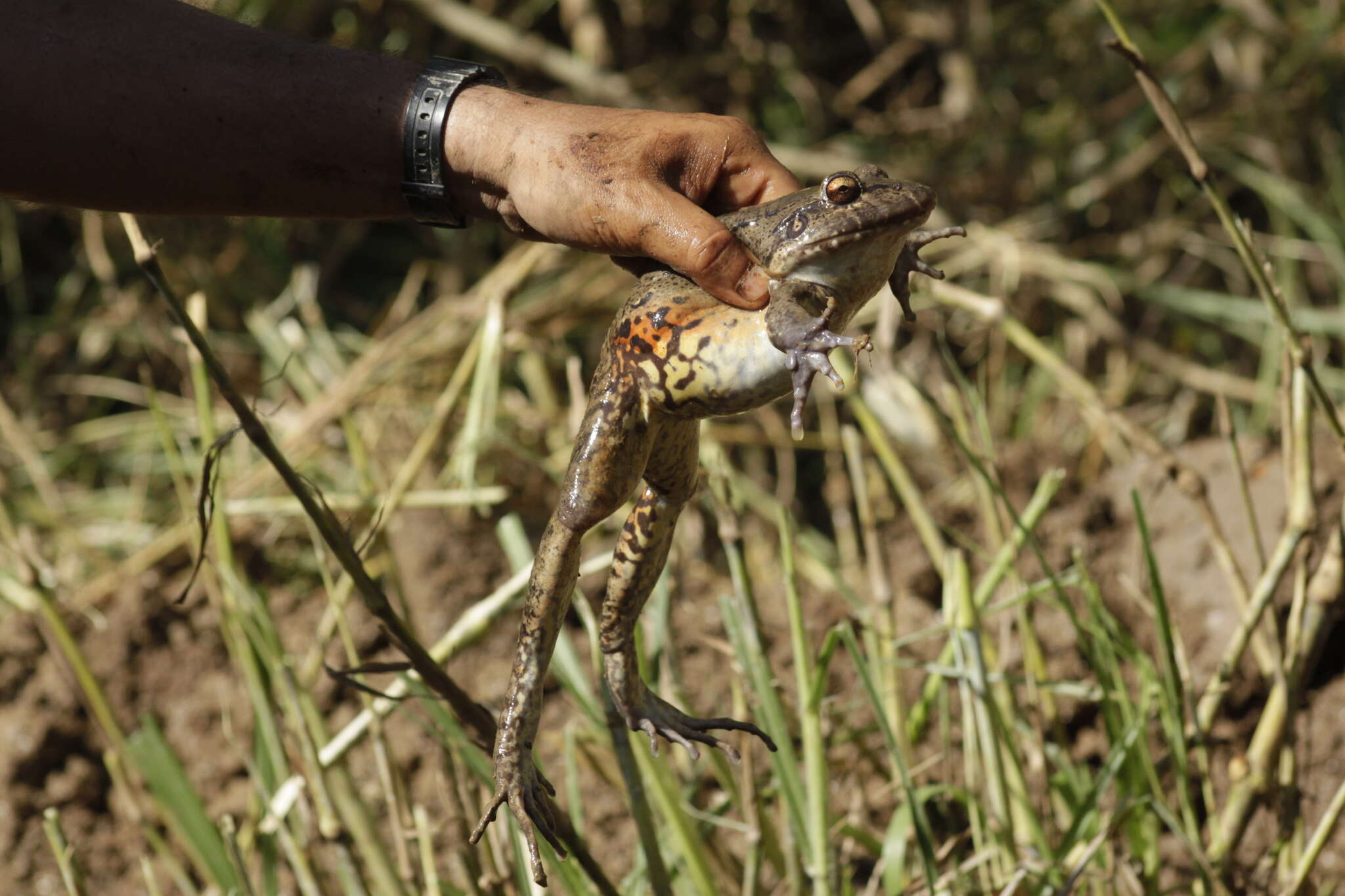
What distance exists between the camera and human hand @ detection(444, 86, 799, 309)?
3.11 feet

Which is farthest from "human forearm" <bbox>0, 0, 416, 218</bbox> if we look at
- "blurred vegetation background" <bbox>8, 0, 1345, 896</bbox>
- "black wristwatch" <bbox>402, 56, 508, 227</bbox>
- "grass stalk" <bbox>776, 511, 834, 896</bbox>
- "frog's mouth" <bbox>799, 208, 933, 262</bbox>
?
"grass stalk" <bbox>776, 511, 834, 896</bbox>

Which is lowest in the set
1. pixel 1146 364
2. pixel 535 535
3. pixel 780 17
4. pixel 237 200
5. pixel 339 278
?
pixel 1146 364

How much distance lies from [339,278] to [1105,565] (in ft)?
6.81

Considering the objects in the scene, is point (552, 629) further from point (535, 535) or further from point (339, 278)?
point (339, 278)

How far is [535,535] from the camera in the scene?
7.79 feet

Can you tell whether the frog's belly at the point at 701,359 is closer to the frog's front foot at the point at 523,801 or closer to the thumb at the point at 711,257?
the thumb at the point at 711,257

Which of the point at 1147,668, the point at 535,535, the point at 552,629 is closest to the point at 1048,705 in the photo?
the point at 1147,668

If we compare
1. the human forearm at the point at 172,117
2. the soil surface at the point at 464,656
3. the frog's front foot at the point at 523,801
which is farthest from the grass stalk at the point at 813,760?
the human forearm at the point at 172,117

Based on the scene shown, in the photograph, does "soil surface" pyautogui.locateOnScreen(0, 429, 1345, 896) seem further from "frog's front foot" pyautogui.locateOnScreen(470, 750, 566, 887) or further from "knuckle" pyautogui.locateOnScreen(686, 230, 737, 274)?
"knuckle" pyautogui.locateOnScreen(686, 230, 737, 274)

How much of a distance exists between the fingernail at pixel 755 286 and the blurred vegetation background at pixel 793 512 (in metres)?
0.39

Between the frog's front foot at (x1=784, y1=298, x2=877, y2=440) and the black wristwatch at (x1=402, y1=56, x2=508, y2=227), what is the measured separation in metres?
0.45

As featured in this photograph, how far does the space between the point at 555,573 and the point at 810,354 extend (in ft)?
0.94

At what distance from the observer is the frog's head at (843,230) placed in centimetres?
90

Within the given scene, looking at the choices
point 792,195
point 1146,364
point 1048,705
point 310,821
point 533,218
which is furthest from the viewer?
point 1146,364
